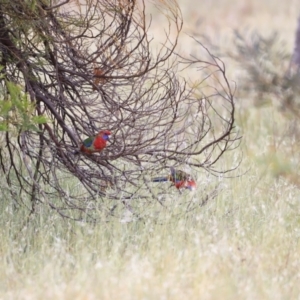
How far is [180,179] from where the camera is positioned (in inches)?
247

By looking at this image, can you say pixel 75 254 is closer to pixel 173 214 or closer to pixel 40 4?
pixel 173 214

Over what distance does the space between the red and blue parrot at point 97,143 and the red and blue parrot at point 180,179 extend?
0.78 m

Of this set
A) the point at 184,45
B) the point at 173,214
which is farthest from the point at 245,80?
the point at 184,45

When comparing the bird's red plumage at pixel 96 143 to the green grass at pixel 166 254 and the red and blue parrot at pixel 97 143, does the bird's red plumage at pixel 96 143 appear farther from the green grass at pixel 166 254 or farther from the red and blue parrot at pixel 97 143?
the green grass at pixel 166 254

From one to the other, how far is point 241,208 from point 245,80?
2.01m

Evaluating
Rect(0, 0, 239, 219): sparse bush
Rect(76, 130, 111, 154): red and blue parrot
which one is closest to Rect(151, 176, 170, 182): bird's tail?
Rect(0, 0, 239, 219): sparse bush

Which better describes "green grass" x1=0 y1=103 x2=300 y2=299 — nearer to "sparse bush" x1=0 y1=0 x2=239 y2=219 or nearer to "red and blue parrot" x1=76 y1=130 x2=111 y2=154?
"sparse bush" x1=0 y1=0 x2=239 y2=219

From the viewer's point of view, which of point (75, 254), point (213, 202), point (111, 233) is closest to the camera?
point (75, 254)

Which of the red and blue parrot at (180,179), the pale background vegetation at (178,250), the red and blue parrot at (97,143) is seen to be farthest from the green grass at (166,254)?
the red and blue parrot at (97,143)

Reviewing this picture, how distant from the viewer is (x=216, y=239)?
5.36 m

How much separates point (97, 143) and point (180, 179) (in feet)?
3.12

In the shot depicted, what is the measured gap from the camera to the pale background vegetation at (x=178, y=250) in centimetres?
445

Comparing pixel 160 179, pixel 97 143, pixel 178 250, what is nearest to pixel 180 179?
pixel 160 179

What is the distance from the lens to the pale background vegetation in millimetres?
4445
